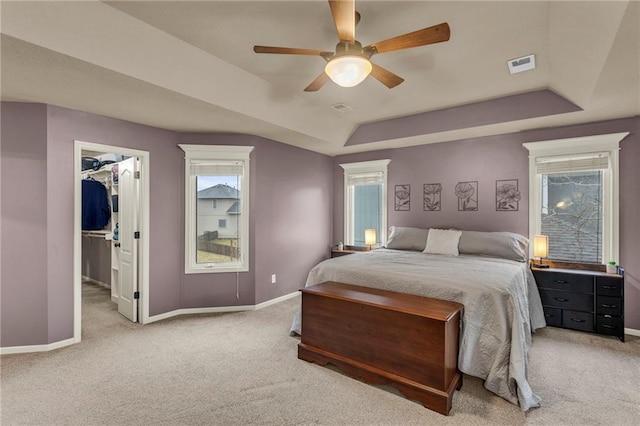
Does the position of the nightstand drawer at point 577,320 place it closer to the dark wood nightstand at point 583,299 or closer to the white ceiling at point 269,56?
the dark wood nightstand at point 583,299

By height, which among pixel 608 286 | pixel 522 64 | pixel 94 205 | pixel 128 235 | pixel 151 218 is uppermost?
pixel 522 64

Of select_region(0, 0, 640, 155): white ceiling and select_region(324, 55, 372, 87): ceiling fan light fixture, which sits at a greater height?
select_region(0, 0, 640, 155): white ceiling

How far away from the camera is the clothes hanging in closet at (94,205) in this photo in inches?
202

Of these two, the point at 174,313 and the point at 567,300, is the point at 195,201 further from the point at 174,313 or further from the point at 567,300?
the point at 567,300

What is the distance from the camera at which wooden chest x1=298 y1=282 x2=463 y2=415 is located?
210 centimetres

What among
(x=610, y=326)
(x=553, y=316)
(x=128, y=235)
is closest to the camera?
(x=610, y=326)

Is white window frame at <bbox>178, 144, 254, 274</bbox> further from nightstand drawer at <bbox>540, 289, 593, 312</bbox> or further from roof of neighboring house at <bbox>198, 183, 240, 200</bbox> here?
nightstand drawer at <bbox>540, 289, 593, 312</bbox>

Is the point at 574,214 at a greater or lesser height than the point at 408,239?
greater

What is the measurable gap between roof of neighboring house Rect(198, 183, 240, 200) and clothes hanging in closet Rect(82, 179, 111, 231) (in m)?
2.38

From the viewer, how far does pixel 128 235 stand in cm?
391

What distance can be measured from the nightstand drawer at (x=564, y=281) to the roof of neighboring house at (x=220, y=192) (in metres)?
3.88

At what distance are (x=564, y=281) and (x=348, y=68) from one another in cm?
339

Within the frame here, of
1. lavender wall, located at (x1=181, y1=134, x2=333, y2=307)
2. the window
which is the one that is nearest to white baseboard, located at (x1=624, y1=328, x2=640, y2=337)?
the window

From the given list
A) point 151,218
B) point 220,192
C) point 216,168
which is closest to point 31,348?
point 151,218
